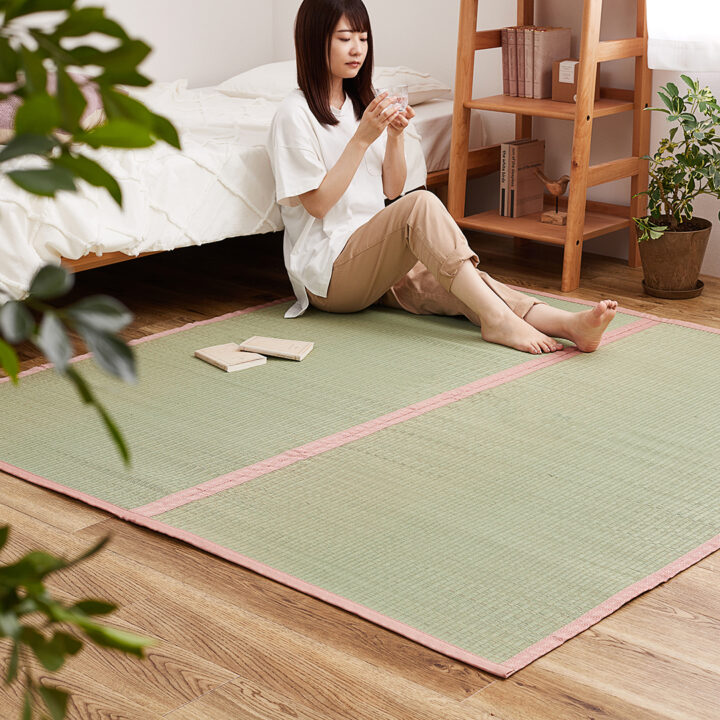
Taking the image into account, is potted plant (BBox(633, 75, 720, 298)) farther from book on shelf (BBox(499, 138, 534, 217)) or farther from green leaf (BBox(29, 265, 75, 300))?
green leaf (BBox(29, 265, 75, 300))

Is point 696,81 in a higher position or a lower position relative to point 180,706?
higher

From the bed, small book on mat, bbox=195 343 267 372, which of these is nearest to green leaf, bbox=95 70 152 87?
→ the bed

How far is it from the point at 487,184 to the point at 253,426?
76.3 inches

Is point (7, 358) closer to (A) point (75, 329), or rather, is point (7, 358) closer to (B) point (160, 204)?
(A) point (75, 329)

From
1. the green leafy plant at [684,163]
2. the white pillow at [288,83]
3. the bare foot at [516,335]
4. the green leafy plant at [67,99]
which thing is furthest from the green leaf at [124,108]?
the white pillow at [288,83]

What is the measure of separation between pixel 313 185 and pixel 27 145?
7.80ft

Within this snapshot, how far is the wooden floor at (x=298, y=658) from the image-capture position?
4.08 ft

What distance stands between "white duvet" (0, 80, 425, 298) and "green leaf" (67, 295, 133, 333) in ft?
6.51

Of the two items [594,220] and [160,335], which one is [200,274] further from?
[594,220]

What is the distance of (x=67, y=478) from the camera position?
1864 millimetres

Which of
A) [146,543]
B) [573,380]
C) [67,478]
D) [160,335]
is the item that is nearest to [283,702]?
[146,543]

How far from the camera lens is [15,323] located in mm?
305

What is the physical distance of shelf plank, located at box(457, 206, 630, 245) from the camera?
10.2 ft

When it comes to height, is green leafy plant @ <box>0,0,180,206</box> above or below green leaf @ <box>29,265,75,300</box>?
above
